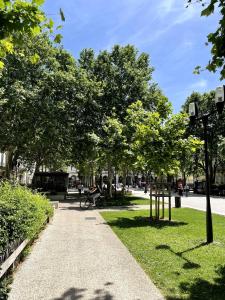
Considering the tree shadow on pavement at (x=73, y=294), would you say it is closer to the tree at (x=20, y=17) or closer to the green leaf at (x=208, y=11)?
the tree at (x=20, y=17)

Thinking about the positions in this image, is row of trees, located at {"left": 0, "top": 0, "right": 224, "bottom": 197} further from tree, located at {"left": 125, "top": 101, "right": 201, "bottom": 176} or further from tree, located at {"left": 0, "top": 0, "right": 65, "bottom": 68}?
tree, located at {"left": 0, "top": 0, "right": 65, "bottom": 68}

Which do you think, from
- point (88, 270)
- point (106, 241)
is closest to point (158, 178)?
point (106, 241)

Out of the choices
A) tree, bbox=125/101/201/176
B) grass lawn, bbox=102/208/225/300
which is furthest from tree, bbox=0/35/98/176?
grass lawn, bbox=102/208/225/300

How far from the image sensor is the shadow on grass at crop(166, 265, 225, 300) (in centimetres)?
657

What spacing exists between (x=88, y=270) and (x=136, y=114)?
1628 centimetres

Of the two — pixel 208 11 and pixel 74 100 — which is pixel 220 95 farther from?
pixel 74 100

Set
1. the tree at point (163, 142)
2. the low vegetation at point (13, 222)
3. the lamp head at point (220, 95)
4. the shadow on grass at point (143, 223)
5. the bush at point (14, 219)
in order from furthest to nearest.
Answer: the tree at point (163, 142) < the shadow on grass at point (143, 223) < the lamp head at point (220, 95) < the bush at point (14, 219) < the low vegetation at point (13, 222)

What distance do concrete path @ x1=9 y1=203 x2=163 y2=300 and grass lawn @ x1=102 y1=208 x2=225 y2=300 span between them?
344 millimetres

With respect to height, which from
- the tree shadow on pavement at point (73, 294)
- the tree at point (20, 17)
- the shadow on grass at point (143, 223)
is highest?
the tree at point (20, 17)

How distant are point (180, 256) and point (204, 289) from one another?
9.16 feet

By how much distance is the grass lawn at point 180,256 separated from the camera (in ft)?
23.2

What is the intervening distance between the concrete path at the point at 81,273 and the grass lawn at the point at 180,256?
0.34 metres

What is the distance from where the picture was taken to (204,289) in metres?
7.02

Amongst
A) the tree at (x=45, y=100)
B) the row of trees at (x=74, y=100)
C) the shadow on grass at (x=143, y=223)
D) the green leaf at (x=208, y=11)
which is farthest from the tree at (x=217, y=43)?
the tree at (x=45, y=100)
